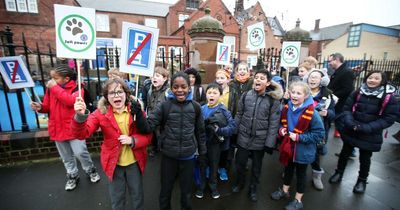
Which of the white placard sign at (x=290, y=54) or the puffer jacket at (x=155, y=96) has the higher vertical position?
the white placard sign at (x=290, y=54)

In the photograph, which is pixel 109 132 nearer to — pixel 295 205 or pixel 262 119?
pixel 262 119

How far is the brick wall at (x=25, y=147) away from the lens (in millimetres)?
3592

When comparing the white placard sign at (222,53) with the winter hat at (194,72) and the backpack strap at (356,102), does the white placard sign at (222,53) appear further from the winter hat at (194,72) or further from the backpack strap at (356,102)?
the backpack strap at (356,102)

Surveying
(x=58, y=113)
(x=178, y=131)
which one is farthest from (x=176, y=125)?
(x=58, y=113)

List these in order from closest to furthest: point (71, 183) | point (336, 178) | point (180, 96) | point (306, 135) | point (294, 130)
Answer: point (180, 96) → point (306, 135) → point (294, 130) → point (71, 183) → point (336, 178)

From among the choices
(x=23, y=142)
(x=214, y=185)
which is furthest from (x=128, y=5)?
(x=214, y=185)

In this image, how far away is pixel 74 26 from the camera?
203 centimetres

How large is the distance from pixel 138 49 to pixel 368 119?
341 centimetres

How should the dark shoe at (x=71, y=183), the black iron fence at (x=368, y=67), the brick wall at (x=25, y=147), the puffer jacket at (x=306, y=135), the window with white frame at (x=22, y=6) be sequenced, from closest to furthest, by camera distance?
the puffer jacket at (x=306, y=135), the dark shoe at (x=71, y=183), the brick wall at (x=25, y=147), the black iron fence at (x=368, y=67), the window with white frame at (x=22, y=6)

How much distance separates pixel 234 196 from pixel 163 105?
1.82 metres

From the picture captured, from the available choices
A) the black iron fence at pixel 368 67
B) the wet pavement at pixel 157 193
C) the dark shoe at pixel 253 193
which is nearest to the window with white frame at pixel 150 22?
the black iron fence at pixel 368 67

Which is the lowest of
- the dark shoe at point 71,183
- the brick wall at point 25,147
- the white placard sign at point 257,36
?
the dark shoe at point 71,183

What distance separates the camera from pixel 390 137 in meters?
5.65

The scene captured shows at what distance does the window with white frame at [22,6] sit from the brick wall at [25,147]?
23.3 m
